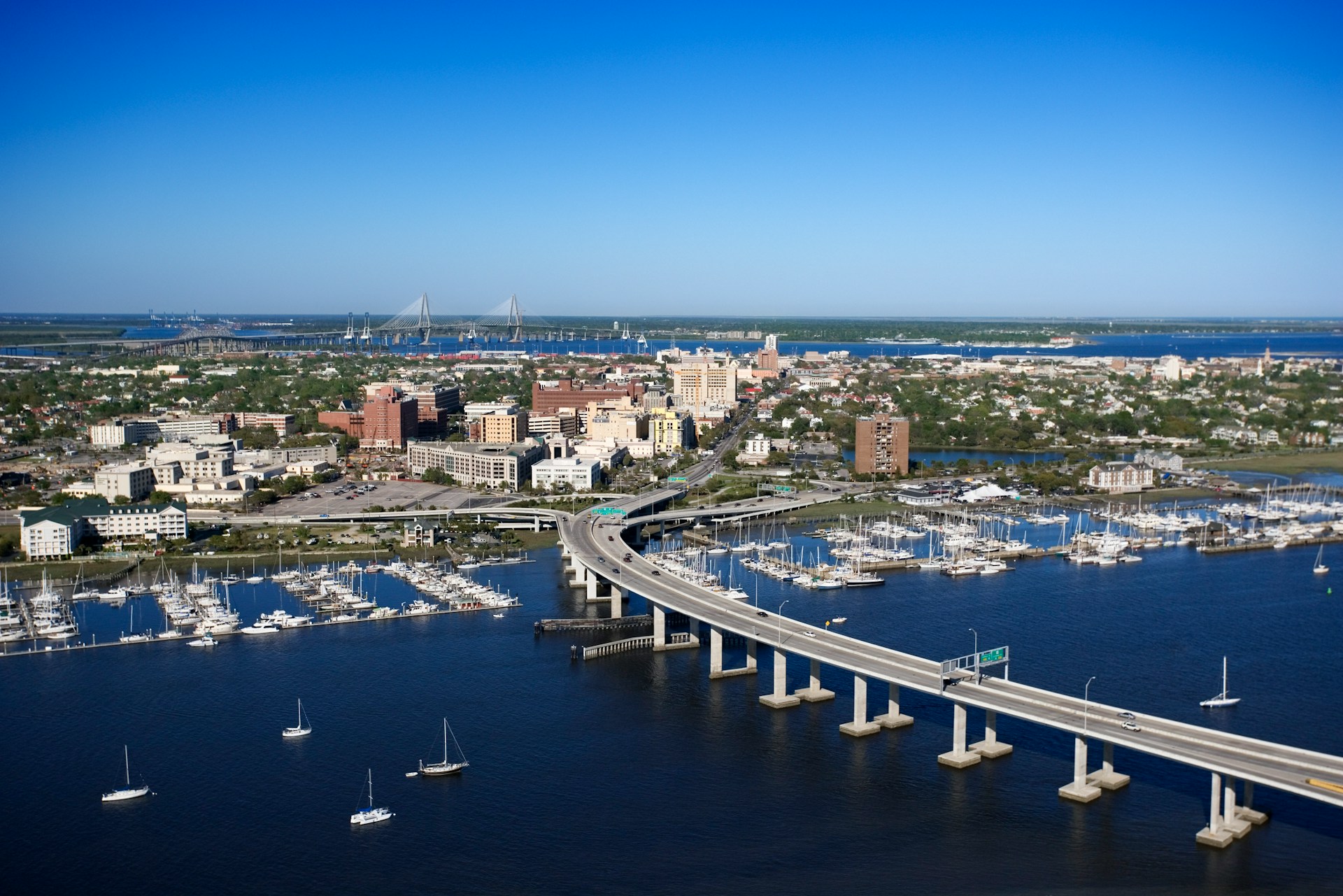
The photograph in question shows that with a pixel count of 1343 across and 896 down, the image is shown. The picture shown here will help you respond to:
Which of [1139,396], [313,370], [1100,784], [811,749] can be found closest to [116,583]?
[811,749]

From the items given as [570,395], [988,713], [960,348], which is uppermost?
[960,348]

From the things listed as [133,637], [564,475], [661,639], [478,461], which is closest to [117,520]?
[133,637]

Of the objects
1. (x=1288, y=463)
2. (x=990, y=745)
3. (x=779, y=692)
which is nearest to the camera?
(x=990, y=745)

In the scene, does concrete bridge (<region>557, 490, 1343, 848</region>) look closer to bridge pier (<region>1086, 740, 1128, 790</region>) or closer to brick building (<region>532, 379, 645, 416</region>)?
bridge pier (<region>1086, 740, 1128, 790</region>)

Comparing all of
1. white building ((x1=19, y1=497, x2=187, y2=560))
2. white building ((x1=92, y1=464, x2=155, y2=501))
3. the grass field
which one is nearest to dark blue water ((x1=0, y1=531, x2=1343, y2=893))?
white building ((x1=19, y1=497, x2=187, y2=560))

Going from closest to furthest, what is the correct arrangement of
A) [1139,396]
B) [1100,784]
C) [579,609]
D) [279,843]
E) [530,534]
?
[279,843] < [1100,784] < [579,609] < [530,534] < [1139,396]

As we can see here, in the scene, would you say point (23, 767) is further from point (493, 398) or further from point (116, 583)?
point (493, 398)

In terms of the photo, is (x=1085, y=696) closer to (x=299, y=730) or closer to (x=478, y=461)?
(x=299, y=730)
